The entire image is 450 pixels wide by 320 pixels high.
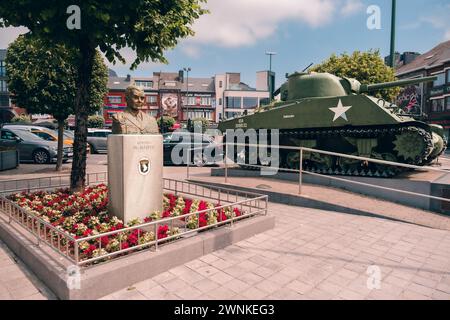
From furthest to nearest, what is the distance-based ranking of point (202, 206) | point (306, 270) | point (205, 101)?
point (205, 101), point (202, 206), point (306, 270)

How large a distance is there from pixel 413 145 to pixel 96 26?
30.7ft

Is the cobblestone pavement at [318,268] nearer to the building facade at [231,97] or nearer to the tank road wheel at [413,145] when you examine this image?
the tank road wheel at [413,145]

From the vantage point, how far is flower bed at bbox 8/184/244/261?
167 inches

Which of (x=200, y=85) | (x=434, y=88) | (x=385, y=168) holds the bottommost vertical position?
(x=385, y=168)

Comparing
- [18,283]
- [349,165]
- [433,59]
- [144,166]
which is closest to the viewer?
[18,283]

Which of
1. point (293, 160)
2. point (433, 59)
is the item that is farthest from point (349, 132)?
point (433, 59)

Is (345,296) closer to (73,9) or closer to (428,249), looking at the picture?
(428,249)

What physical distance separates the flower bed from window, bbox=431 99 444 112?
4017 cm

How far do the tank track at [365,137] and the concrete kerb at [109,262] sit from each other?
20.7ft

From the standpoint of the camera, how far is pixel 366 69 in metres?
23.1

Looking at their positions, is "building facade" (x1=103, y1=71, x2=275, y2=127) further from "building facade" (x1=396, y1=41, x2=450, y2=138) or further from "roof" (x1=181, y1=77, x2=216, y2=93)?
"building facade" (x1=396, y1=41, x2=450, y2=138)

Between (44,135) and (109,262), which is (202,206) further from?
(44,135)

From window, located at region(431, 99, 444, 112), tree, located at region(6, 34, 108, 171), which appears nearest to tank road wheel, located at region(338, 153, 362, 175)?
tree, located at region(6, 34, 108, 171)

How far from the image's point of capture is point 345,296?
368cm
